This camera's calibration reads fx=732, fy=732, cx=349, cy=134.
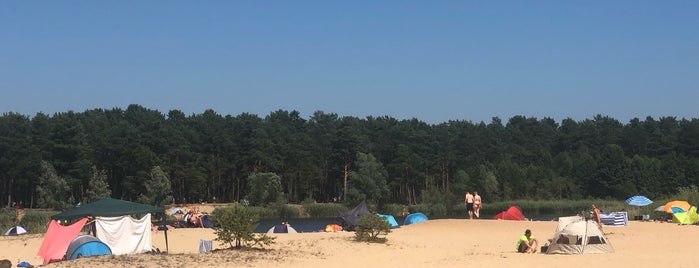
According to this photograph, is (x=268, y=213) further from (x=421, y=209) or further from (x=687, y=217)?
(x=687, y=217)

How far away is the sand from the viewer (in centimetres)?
1862

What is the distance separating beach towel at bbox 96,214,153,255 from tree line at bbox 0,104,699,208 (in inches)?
1991

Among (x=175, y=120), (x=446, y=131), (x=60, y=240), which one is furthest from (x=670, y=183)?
(x=60, y=240)

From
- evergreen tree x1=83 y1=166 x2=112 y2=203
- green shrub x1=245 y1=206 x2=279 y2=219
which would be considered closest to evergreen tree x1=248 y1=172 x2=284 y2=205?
green shrub x1=245 y1=206 x2=279 y2=219

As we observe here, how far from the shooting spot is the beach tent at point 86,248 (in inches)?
751

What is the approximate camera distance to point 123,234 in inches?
814

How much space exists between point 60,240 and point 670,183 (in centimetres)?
7864

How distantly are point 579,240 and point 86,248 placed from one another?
13615 millimetres

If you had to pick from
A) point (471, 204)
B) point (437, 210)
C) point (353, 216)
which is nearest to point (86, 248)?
point (353, 216)

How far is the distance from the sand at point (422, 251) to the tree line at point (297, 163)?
139 feet

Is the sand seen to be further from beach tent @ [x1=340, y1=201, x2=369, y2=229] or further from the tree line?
the tree line

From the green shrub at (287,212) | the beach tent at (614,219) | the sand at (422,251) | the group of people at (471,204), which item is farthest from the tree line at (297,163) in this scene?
the sand at (422,251)

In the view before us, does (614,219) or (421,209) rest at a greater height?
(421,209)

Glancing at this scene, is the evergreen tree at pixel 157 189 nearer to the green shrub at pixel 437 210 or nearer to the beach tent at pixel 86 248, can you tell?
the green shrub at pixel 437 210
